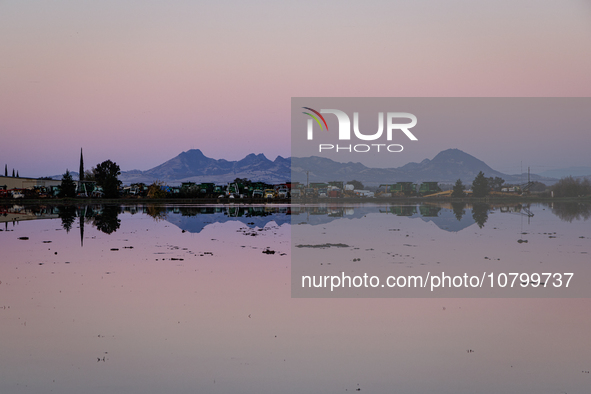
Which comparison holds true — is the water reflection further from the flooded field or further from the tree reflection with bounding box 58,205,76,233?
the flooded field

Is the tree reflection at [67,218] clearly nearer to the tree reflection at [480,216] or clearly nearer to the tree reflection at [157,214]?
the tree reflection at [157,214]

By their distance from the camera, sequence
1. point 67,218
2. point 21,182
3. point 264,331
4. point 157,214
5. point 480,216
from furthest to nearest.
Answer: point 21,182 < point 157,214 < point 480,216 < point 67,218 < point 264,331

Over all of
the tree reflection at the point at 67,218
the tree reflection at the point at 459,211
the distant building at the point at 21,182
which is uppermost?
the distant building at the point at 21,182

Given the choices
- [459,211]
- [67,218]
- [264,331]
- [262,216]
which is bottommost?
[264,331]

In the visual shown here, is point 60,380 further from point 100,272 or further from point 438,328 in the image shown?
point 100,272

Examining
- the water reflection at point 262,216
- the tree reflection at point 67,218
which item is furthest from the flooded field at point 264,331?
the tree reflection at point 67,218

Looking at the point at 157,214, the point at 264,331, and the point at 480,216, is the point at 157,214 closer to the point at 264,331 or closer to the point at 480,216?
the point at 480,216

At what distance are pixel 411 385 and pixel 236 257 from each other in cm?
1313

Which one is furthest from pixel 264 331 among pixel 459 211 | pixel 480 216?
pixel 459 211

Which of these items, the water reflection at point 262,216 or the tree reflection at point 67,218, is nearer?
the tree reflection at point 67,218

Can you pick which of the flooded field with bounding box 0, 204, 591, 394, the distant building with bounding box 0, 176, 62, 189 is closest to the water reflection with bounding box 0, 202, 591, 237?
the flooded field with bounding box 0, 204, 591, 394

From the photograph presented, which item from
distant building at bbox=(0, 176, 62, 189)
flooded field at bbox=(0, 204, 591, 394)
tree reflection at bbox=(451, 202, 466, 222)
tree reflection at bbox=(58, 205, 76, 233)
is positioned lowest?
flooded field at bbox=(0, 204, 591, 394)

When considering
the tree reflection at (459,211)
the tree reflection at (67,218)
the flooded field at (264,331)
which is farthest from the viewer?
the tree reflection at (459,211)

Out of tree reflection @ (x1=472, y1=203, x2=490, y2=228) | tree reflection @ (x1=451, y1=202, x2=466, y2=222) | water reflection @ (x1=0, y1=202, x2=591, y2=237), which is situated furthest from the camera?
tree reflection @ (x1=451, y1=202, x2=466, y2=222)
